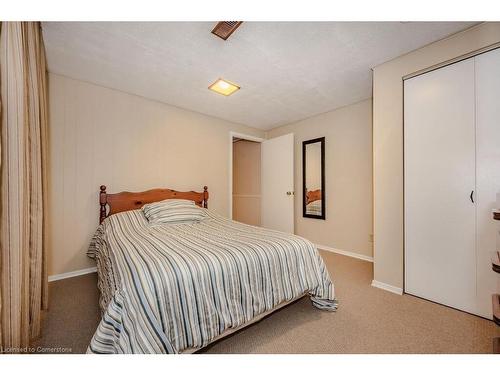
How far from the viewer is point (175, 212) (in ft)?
8.09

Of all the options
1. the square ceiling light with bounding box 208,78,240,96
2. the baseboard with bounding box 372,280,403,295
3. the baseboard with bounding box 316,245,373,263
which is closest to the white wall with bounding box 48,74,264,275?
the square ceiling light with bounding box 208,78,240,96

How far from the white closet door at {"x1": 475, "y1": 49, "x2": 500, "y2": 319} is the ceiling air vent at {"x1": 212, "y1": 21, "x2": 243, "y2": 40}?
76.8 inches

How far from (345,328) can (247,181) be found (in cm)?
366

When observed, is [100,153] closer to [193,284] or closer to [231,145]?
[231,145]

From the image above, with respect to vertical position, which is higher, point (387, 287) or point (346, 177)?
point (346, 177)

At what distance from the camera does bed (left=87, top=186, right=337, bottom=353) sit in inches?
40.1

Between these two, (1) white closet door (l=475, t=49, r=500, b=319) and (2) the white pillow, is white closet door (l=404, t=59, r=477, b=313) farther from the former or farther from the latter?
(2) the white pillow

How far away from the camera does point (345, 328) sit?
1.53 m

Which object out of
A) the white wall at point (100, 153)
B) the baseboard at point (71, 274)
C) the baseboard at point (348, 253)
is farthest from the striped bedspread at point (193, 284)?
the baseboard at point (348, 253)

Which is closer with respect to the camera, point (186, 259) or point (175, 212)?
point (186, 259)

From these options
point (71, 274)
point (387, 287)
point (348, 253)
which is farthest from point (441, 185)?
point (71, 274)
